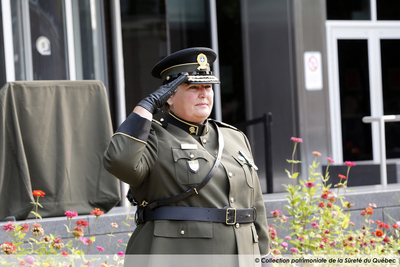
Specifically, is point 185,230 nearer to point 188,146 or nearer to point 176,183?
point 176,183

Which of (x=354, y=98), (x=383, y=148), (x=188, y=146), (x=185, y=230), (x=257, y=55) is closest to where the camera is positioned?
(x=185, y=230)

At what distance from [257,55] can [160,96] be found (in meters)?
5.67

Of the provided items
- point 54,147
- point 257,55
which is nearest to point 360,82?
point 257,55

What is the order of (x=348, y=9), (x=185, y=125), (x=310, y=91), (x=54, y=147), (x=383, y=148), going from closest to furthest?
(x=185, y=125) → (x=54, y=147) → (x=383, y=148) → (x=310, y=91) → (x=348, y=9)

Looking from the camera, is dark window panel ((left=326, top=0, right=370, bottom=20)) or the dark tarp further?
dark window panel ((left=326, top=0, right=370, bottom=20))

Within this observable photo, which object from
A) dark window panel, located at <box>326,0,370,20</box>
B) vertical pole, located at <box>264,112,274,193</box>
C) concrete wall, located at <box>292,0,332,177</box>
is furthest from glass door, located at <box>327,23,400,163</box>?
vertical pole, located at <box>264,112,274,193</box>

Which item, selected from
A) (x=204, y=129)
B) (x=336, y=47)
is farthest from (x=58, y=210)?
(x=336, y=47)

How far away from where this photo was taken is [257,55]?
795 cm

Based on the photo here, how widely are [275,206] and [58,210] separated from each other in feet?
6.70

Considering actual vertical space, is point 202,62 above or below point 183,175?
above

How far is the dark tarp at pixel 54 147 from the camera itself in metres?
4.52

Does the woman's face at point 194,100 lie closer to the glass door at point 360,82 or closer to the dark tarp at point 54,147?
the dark tarp at point 54,147

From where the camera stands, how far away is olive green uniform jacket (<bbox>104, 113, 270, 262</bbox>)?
236 cm

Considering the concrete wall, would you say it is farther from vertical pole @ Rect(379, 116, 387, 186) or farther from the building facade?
vertical pole @ Rect(379, 116, 387, 186)
